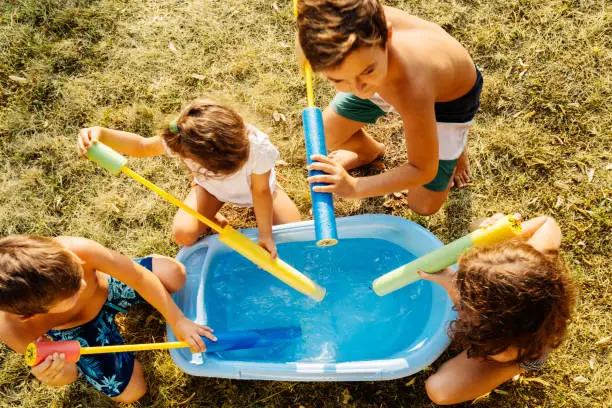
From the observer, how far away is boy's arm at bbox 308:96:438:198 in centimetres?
205

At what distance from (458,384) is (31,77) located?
3067 mm

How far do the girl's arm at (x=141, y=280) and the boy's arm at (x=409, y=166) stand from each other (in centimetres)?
85

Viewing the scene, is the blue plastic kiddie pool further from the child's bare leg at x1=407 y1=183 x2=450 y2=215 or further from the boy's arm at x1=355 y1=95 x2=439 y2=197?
the boy's arm at x1=355 y1=95 x2=439 y2=197

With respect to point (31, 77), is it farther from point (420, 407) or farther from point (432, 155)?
point (420, 407)

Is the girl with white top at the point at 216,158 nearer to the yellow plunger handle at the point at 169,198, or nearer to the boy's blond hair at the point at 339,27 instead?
the yellow plunger handle at the point at 169,198

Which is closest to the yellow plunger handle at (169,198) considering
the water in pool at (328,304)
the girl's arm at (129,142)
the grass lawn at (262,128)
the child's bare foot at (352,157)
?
the girl's arm at (129,142)

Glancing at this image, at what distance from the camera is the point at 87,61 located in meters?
3.43

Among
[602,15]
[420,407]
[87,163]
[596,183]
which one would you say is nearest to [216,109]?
[87,163]

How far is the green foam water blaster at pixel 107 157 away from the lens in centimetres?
218

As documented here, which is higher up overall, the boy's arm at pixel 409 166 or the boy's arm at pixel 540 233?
the boy's arm at pixel 409 166

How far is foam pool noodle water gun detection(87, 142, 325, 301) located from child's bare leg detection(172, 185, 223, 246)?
354 mm

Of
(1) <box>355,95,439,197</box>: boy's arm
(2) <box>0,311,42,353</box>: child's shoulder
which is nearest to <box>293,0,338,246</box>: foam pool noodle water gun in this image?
(1) <box>355,95,439,197</box>: boy's arm

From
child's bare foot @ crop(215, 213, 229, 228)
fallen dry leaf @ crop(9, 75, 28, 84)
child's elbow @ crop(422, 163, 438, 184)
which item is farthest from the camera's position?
fallen dry leaf @ crop(9, 75, 28, 84)

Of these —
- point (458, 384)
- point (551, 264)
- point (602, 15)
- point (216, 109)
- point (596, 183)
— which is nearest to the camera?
point (551, 264)
